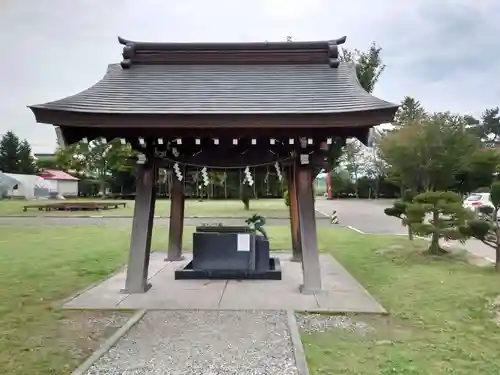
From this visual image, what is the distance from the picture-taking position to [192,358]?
353 cm

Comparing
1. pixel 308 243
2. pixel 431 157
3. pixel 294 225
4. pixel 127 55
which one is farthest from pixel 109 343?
pixel 431 157

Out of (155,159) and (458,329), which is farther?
(155,159)

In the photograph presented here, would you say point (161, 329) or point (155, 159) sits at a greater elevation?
point (155, 159)

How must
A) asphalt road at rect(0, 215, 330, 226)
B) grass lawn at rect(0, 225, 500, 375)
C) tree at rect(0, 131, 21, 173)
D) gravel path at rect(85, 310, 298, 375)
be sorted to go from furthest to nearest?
tree at rect(0, 131, 21, 173)
asphalt road at rect(0, 215, 330, 226)
grass lawn at rect(0, 225, 500, 375)
gravel path at rect(85, 310, 298, 375)

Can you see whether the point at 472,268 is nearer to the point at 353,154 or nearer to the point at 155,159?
the point at 155,159

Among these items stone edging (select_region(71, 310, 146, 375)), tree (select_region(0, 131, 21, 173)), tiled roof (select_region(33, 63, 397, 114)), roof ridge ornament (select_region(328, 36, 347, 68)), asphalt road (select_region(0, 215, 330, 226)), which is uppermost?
tree (select_region(0, 131, 21, 173))

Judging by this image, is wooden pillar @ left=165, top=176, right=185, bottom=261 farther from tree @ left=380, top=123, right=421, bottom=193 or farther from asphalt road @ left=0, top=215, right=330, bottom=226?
tree @ left=380, top=123, right=421, bottom=193

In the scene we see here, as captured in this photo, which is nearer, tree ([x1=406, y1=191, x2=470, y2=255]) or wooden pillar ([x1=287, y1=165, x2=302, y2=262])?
wooden pillar ([x1=287, y1=165, x2=302, y2=262])

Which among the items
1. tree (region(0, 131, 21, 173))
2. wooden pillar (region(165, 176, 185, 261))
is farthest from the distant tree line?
wooden pillar (region(165, 176, 185, 261))

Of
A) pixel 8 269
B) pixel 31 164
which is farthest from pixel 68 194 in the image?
pixel 8 269

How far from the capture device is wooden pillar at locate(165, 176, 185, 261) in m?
8.22

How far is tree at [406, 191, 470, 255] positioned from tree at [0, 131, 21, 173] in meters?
45.0

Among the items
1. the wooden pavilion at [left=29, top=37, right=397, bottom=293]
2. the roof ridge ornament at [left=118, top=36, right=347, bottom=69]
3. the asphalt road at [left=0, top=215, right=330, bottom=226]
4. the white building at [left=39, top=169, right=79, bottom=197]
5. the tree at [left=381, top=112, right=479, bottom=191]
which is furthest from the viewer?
the white building at [left=39, top=169, right=79, bottom=197]

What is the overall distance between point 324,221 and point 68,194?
3185 cm
